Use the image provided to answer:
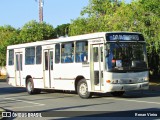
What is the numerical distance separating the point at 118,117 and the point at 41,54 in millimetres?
12104

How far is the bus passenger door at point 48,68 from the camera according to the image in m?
23.2

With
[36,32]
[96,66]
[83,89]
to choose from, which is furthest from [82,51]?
[36,32]

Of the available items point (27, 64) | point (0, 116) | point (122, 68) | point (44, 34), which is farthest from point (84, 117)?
point (44, 34)

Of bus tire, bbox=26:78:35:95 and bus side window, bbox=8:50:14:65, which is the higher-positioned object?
bus side window, bbox=8:50:14:65

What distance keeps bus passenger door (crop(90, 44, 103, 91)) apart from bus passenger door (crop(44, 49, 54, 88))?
410 cm

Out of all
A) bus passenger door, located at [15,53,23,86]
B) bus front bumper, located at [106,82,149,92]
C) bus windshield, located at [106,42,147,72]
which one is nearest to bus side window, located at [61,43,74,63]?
bus windshield, located at [106,42,147,72]

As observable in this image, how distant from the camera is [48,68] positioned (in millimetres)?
23484

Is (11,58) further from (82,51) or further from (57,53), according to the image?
(82,51)

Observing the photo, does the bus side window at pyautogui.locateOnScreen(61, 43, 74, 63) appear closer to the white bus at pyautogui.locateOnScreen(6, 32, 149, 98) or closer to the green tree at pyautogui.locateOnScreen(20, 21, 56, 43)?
the white bus at pyautogui.locateOnScreen(6, 32, 149, 98)

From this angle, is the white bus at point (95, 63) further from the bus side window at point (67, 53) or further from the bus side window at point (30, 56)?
the bus side window at point (30, 56)

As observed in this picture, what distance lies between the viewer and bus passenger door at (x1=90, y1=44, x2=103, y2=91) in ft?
62.6

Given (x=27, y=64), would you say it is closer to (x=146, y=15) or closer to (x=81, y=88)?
(x=81, y=88)

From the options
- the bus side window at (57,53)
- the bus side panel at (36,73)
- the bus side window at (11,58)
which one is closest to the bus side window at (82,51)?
the bus side window at (57,53)

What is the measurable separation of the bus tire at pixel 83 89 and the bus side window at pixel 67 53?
1.44 metres
